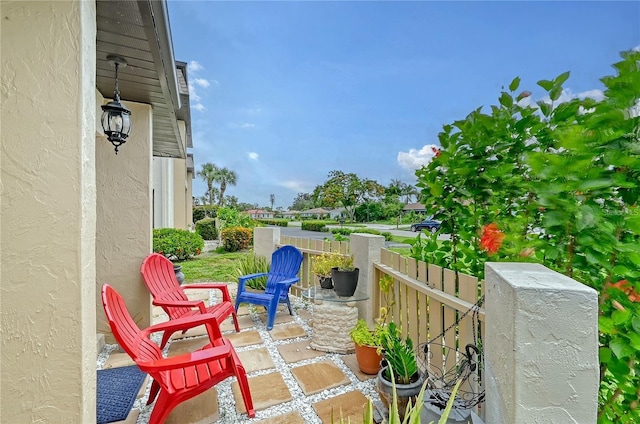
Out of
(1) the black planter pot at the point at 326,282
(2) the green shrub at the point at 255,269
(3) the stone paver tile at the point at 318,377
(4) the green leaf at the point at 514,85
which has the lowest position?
(3) the stone paver tile at the point at 318,377

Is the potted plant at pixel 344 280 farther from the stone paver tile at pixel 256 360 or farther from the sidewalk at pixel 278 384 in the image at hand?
the stone paver tile at pixel 256 360

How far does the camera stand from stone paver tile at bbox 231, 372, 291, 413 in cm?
223

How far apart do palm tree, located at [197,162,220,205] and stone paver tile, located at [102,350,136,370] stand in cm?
3447

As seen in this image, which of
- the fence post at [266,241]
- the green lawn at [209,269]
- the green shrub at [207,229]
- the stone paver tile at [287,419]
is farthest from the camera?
the green shrub at [207,229]

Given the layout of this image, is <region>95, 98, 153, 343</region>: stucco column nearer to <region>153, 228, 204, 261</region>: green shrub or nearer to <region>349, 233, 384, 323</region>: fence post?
<region>349, 233, 384, 323</region>: fence post

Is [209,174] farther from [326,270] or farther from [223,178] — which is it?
[326,270]

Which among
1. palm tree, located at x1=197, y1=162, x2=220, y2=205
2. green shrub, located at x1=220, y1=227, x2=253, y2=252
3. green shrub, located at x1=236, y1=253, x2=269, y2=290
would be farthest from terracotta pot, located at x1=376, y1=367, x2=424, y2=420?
palm tree, located at x1=197, y1=162, x2=220, y2=205

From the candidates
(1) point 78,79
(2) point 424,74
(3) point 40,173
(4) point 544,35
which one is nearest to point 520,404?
(3) point 40,173

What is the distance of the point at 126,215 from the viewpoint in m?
3.35

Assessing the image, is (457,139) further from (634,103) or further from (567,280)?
(567,280)

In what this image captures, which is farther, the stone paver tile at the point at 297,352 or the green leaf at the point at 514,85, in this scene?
the stone paver tile at the point at 297,352

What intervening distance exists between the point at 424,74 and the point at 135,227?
1096 centimetres

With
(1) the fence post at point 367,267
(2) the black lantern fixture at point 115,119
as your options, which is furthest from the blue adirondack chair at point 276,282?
(2) the black lantern fixture at point 115,119

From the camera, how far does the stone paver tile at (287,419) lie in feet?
6.72
